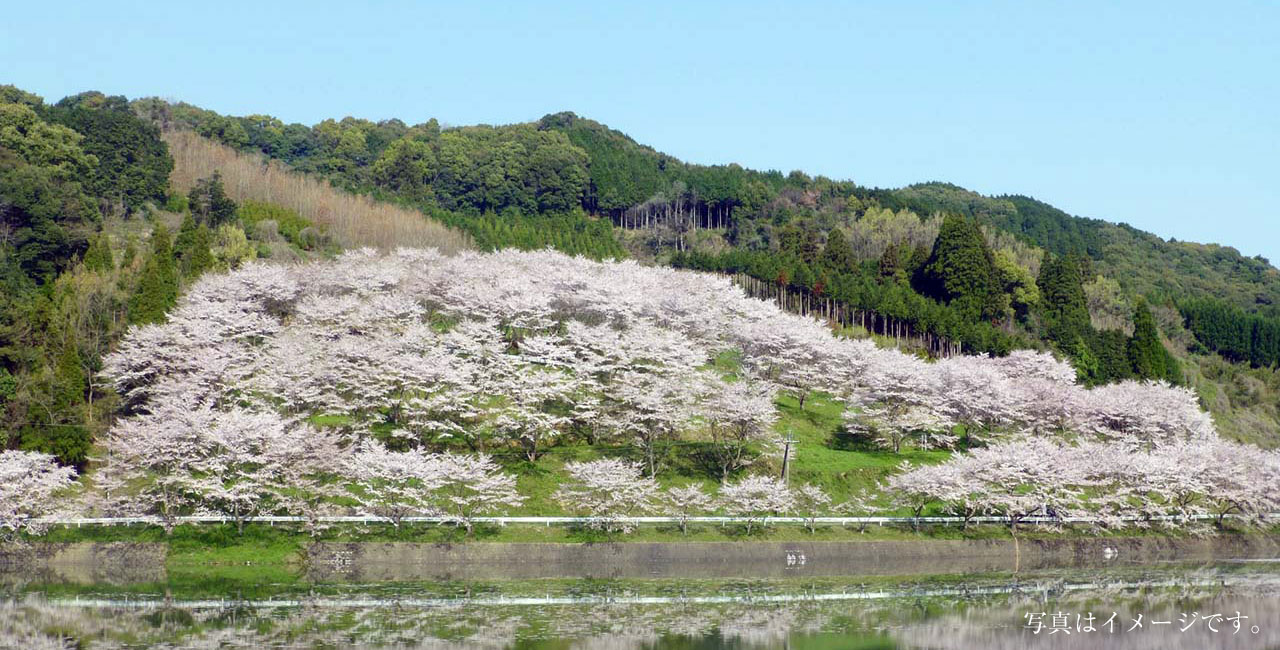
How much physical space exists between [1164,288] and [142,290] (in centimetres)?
10787

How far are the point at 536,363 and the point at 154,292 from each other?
20.0 m

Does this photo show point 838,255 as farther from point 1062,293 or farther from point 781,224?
point 781,224

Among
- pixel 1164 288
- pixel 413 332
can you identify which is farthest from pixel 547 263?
pixel 1164 288

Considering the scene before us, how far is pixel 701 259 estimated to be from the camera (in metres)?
103

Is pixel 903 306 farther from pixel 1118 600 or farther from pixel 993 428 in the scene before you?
pixel 1118 600

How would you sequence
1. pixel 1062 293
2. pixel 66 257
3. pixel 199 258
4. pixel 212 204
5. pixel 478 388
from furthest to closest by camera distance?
pixel 1062 293 → pixel 212 204 → pixel 66 257 → pixel 199 258 → pixel 478 388

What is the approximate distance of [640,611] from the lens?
3838cm

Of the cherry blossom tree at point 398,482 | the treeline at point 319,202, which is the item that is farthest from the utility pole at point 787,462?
the treeline at point 319,202

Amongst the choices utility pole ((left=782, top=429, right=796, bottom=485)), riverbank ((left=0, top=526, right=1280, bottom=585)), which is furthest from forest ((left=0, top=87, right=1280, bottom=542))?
riverbank ((left=0, top=526, right=1280, bottom=585))

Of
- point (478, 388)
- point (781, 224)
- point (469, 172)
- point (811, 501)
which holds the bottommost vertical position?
point (811, 501)

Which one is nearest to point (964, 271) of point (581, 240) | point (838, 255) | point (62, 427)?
point (838, 255)

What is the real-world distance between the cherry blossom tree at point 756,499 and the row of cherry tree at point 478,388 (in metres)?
4.81

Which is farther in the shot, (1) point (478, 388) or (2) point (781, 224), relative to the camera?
(2) point (781, 224)

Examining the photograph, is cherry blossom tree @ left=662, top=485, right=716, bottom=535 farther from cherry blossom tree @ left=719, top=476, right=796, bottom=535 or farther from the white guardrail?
the white guardrail
